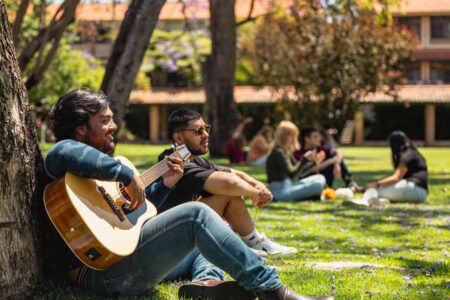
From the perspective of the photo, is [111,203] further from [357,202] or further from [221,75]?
[221,75]

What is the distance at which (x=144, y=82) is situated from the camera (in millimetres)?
56438

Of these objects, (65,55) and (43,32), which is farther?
(65,55)

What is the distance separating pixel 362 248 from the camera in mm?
7727

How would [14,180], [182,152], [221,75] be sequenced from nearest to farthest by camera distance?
[14,180] < [182,152] < [221,75]

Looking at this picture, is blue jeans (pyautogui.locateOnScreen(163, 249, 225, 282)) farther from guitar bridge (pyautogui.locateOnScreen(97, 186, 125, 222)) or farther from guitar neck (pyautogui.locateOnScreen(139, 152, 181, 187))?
guitar bridge (pyautogui.locateOnScreen(97, 186, 125, 222))

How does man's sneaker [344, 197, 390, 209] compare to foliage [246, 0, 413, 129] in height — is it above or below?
below

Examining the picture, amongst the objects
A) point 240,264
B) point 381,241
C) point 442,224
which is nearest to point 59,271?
point 240,264

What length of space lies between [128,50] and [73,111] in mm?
4812

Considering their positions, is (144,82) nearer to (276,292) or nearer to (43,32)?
(43,32)

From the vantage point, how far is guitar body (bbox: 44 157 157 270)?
169 inches

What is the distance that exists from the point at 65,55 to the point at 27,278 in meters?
44.9

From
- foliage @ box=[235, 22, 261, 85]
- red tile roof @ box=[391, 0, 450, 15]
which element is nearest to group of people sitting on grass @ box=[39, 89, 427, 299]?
foliage @ box=[235, 22, 261, 85]

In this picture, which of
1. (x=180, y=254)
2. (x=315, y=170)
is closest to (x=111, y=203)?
(x=180, y=254)

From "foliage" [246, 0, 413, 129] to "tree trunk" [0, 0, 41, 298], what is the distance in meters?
28.3
